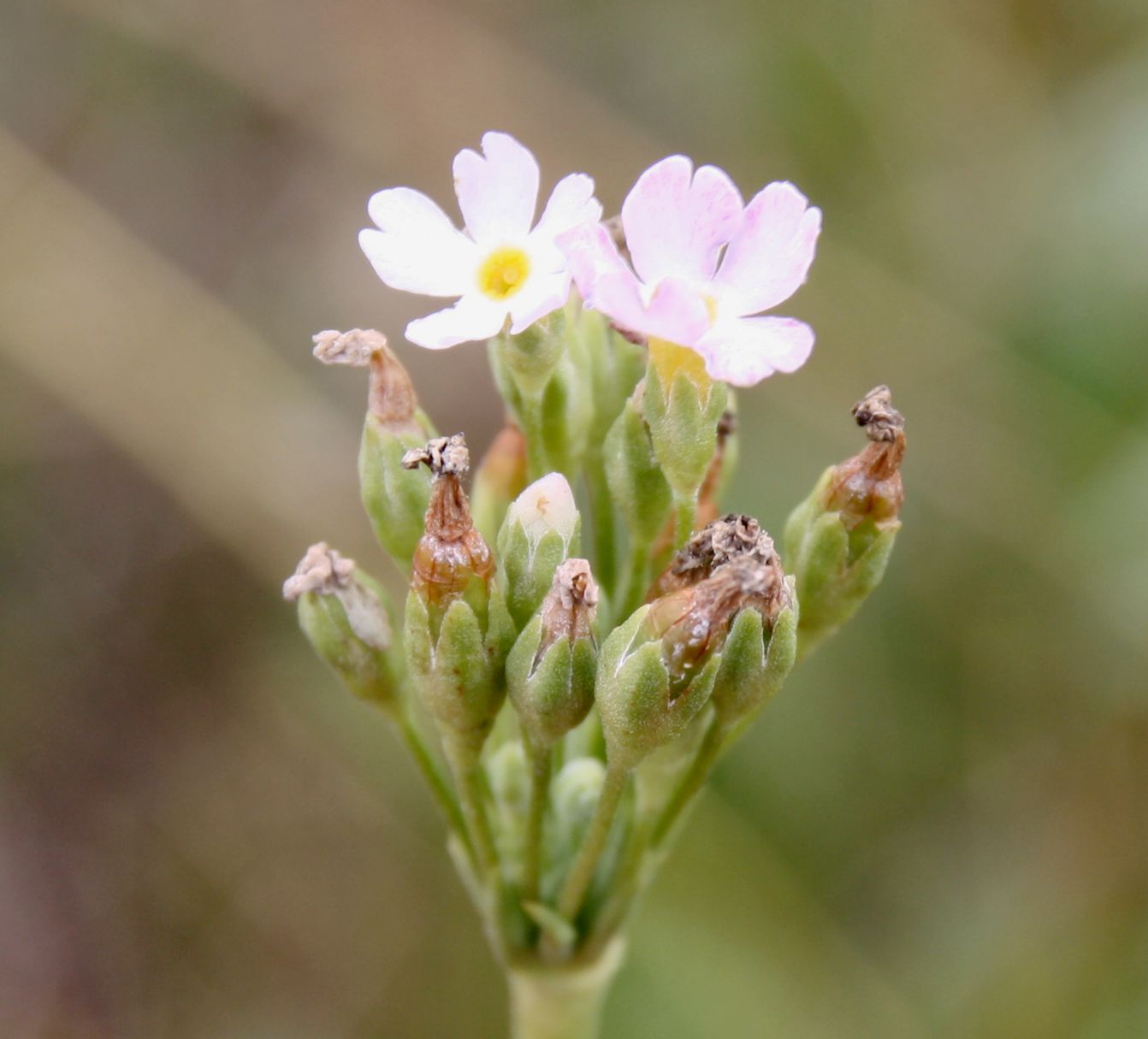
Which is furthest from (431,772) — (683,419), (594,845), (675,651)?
(683,419)

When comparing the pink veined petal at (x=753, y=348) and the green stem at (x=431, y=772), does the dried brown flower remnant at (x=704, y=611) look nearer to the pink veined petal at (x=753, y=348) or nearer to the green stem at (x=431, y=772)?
the pink veined petal at (x=753, y=348)

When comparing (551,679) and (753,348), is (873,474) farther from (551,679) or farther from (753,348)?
(551,679)

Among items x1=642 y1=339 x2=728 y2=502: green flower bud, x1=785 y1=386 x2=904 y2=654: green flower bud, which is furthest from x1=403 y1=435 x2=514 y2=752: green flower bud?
x1=785 y1=386 x2=904 y2=654: green flower bud

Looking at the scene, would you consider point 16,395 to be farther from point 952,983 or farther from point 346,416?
point 952,983

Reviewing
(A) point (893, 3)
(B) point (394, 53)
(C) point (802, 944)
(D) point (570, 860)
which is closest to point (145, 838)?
(C) point (802, 944)

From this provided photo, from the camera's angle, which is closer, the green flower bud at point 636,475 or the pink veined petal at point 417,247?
the pink veined petal at point 417,247

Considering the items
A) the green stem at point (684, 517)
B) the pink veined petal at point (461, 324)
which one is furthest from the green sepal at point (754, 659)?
the pink veined petal at point (461, 324)
